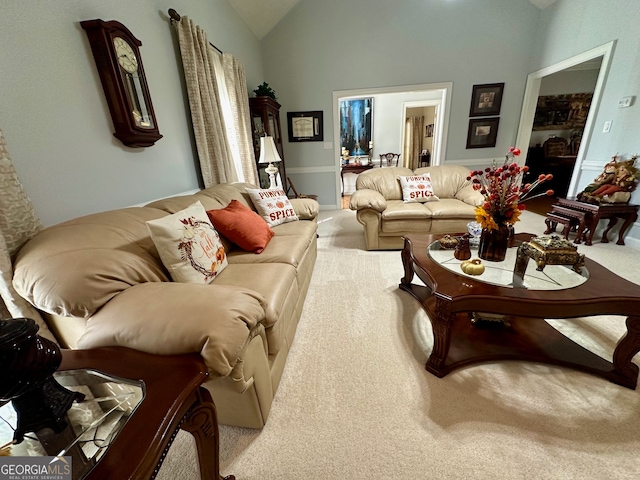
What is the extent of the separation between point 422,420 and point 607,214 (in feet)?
9.97

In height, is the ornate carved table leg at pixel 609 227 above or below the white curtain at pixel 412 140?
below

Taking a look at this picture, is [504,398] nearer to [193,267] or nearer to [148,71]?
[193,267]

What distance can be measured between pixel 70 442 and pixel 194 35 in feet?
9.04

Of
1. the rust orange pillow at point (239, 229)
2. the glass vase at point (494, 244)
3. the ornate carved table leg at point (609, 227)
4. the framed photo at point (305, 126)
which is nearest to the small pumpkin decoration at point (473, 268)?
the glass vase at point (494, 244)

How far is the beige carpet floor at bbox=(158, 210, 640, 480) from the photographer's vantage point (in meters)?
0.91

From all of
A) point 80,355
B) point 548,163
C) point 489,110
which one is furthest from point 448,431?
point 548,163

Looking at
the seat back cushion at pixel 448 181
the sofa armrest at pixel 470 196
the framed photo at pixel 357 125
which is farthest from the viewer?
the framed photo at pixel 357 125

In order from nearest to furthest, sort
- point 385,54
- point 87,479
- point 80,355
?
point 87,479 → point 80,355 → point 385,54

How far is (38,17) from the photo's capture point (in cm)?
112

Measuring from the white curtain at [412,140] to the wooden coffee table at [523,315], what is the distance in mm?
6188

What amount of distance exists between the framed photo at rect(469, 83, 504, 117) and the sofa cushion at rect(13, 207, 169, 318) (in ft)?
15.6

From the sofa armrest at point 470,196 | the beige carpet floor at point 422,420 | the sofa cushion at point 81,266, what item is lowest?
the beige carpet floor at point 422,420

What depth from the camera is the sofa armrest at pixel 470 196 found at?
8.56ft

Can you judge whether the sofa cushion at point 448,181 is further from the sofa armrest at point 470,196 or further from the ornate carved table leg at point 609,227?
the ornate carved table leg at point 609,227
